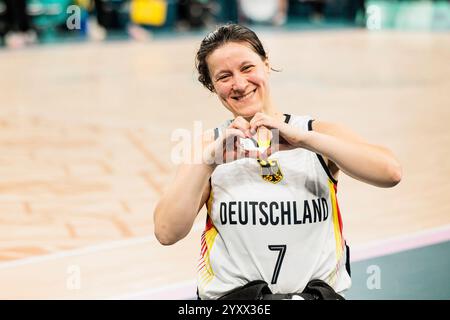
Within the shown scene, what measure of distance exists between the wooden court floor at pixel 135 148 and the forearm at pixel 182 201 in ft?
4.61

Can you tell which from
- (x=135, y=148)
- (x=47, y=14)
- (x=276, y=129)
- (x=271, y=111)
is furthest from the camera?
(x=47, y=14)

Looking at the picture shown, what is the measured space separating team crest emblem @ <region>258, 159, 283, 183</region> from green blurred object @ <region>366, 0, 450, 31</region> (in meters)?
18.4

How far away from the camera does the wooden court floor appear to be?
13.6ft

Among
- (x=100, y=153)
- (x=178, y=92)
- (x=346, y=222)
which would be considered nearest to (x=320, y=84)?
(x=178, y=92)

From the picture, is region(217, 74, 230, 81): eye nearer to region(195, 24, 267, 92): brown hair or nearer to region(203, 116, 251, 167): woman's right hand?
region(195, 24, 267, 92): brown hair

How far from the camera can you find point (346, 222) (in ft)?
15.3

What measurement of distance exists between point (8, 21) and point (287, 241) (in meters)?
16.1

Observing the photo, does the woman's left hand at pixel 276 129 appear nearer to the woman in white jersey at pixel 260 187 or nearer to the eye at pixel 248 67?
the woman in white jersey at pixel 260 187

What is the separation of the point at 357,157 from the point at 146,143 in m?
5.11

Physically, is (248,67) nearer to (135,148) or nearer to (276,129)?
(276,129)

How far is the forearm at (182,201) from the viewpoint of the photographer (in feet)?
7.30

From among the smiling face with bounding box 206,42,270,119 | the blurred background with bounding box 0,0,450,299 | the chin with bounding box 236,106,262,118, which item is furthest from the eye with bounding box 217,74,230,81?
the blurred background with bounding box 0,0,450,299

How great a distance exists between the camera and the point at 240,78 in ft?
7.49

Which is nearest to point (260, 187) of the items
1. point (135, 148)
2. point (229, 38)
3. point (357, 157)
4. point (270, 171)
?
point (270, 171)
